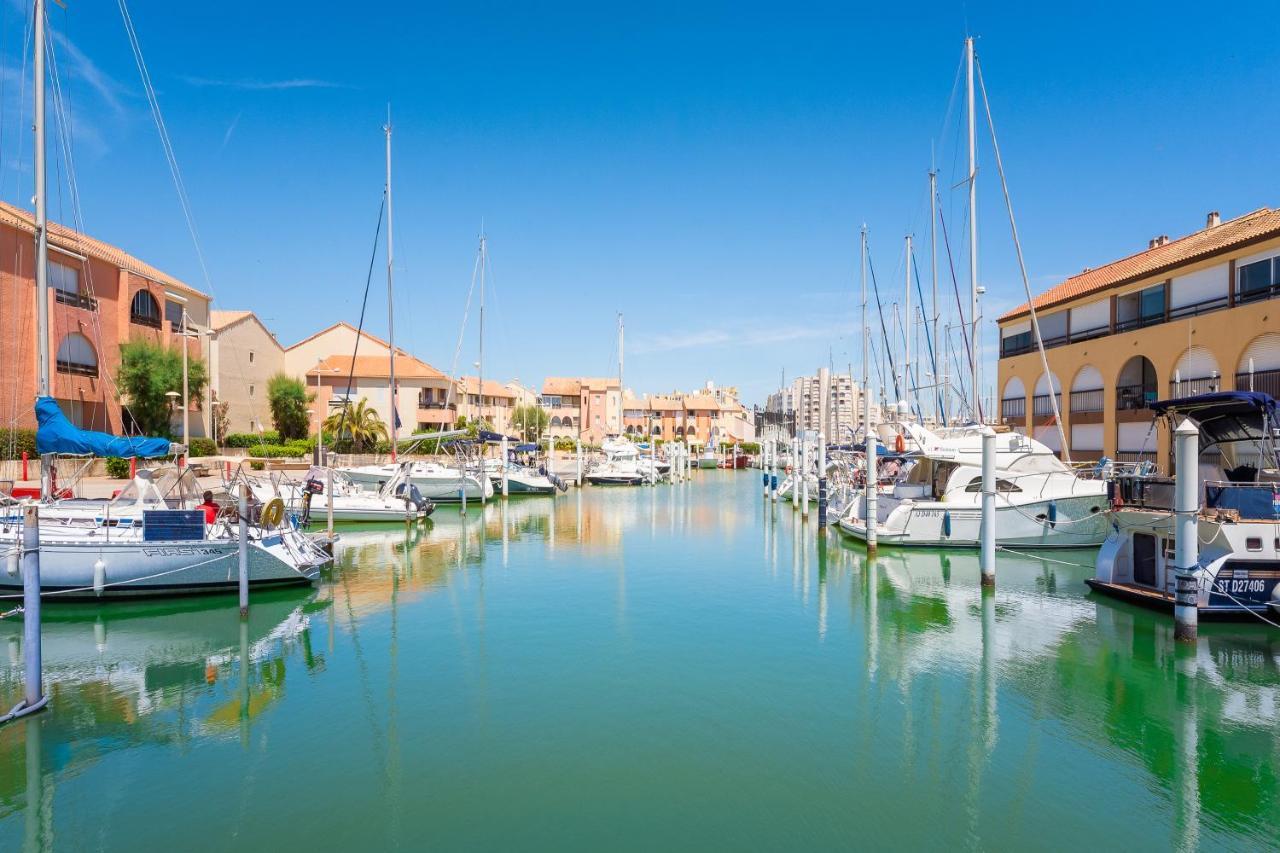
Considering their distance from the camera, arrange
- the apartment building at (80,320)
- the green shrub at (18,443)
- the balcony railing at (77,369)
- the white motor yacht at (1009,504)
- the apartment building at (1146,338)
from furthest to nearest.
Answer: the balcony railing at (77,369) < the apartment building at (80,320) < the green shrub at (18,443) < the apartment building at (1146,338) < the white motor yacht at (1009,504)

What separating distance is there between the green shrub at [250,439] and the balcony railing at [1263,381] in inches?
1982

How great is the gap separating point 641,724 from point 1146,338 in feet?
98.1

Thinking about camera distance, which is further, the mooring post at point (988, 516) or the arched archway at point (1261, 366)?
the arched archway at point (1261, 366)

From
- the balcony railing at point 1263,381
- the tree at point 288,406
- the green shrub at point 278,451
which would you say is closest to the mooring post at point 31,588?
the balcony railing at point 1263,381

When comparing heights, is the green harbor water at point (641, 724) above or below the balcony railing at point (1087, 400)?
below

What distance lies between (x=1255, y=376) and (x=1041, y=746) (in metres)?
22.4

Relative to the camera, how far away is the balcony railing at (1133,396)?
31406mm

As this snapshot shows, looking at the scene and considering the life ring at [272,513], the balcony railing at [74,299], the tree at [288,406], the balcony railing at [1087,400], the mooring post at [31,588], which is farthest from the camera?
the tree at [288,406]

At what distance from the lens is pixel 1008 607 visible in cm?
1672

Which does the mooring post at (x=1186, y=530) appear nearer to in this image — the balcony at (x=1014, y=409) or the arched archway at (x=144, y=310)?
the balcony at (x=1014, y=409)

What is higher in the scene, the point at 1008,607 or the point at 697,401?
the point at 697,401

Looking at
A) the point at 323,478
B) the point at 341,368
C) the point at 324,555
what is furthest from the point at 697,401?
the point at 324,555

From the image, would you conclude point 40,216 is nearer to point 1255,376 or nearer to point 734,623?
point 734,623

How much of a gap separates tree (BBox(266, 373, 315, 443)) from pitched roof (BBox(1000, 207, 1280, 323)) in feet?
157
